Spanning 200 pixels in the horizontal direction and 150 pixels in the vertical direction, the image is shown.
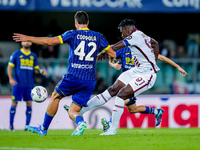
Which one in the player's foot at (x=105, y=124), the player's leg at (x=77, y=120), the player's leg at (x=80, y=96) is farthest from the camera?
the player's foot at (x=105, y=124)

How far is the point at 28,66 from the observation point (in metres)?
12.1

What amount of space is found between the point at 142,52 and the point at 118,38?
8.39 meters

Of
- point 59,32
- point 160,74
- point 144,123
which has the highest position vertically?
point 59,32

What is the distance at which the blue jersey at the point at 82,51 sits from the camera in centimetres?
792

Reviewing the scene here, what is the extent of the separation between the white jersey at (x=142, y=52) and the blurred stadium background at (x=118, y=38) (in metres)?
4.40

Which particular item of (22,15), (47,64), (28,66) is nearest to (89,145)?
(28,66)

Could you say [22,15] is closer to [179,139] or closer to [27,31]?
[27,31]

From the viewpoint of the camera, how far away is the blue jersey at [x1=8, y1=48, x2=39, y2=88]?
11945 mm

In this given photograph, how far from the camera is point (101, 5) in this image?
14.9 meters

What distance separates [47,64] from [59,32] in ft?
9.03

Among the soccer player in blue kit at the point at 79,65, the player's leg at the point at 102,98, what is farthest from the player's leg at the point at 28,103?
the soccer player in blue kit at the point at 79,65

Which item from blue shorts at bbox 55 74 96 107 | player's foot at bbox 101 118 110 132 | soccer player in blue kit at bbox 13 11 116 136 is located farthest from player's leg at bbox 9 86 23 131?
blue shorts at bbox 55 74 96 107

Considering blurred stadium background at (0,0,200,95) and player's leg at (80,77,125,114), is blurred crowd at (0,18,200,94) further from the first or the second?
player's leg at (80,77,125,114)

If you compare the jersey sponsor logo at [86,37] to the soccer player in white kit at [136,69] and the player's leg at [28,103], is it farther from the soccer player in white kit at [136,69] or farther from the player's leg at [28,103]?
the player's leg at [28,103]
